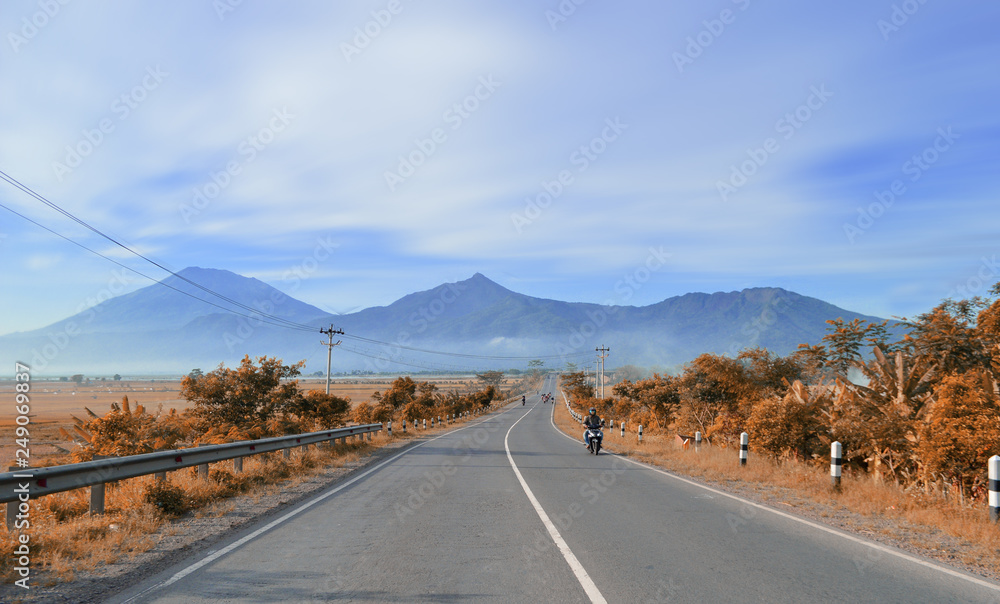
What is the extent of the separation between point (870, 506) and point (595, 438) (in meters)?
11.2

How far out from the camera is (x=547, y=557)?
655cm

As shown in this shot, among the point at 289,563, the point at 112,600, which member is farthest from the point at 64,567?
the point at 289,563

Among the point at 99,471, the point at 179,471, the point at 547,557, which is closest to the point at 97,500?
the point at 99,471

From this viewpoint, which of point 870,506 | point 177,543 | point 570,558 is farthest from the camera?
point 870,506

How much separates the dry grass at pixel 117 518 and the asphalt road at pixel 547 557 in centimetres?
116

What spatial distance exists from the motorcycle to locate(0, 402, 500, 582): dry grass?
9.79m

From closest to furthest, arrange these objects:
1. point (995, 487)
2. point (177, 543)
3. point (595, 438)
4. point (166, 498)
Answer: point (177, 543) → point (995, 487) → point (166, 498) → point (595, 438)

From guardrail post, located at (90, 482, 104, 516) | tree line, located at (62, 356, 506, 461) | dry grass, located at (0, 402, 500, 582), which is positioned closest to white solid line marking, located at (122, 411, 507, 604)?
dry grass, located at (0, 402, 500, 582)

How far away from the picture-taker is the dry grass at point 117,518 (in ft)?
21.2

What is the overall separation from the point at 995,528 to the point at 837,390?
322 inches

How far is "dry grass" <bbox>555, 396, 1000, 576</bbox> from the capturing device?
24.4 ft

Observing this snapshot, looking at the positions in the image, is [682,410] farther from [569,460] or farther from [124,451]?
[124,451]

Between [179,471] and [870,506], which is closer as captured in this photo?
[870,506]

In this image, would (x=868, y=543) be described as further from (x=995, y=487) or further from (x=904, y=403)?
(x=904, y=403)
